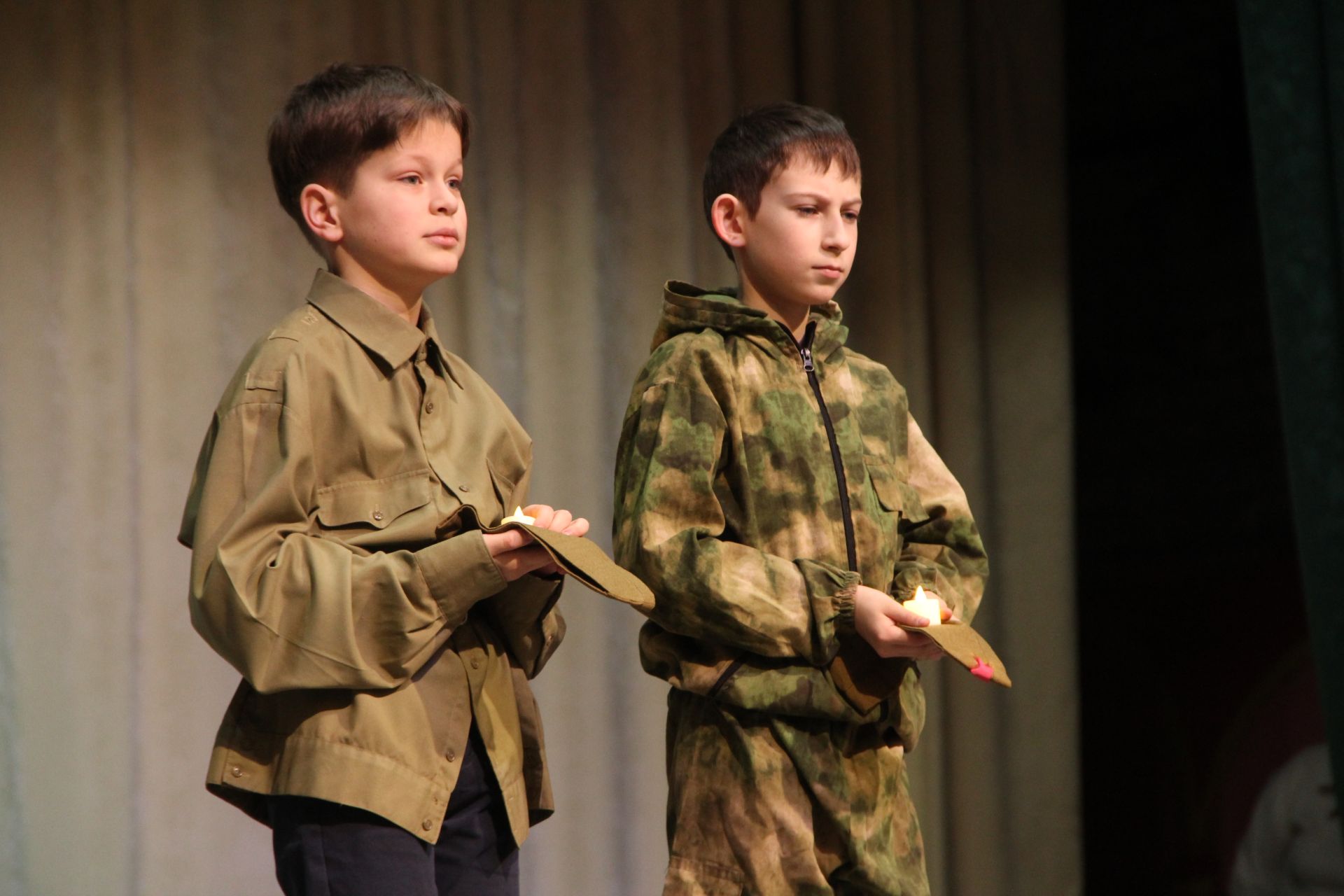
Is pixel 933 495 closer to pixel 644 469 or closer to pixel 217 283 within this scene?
pixel 644 469

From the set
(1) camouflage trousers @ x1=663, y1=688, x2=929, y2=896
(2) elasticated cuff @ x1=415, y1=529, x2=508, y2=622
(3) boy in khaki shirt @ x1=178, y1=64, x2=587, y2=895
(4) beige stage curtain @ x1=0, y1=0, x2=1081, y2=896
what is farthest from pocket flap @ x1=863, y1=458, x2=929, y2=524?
(4) beige stage curtain @ x1=0, y1=0, x2=1081, y2=896

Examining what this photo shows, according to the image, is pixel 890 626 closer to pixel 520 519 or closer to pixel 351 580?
pixel 520 519

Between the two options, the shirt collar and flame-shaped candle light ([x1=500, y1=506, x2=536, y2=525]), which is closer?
flame-shaped candle light ([x1=500, y1=506, x2=536, y2=525])

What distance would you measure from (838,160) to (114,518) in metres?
1.20

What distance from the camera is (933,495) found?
178 cm

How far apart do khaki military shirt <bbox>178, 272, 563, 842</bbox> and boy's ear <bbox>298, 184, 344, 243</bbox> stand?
1.8 inches

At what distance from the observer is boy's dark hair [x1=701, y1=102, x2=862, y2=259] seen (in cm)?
173

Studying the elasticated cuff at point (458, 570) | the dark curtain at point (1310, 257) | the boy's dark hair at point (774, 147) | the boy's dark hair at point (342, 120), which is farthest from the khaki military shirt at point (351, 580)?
the dark curtain at point (1310, 257)

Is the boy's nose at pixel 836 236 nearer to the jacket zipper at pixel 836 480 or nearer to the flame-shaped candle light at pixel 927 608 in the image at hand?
the jacket zipper at pixel 836 480

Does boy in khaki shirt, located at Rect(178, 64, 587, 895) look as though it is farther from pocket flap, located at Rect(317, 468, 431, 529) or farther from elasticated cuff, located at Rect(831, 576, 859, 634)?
elasticated cuff, located at Rect(831, 576, 859, 634)

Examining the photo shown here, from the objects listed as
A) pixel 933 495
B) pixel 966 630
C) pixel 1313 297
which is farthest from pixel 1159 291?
pixel 966 630

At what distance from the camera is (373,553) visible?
1.42m

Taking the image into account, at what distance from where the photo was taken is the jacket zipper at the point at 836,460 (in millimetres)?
1648

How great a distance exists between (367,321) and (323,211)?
0.41 ft
